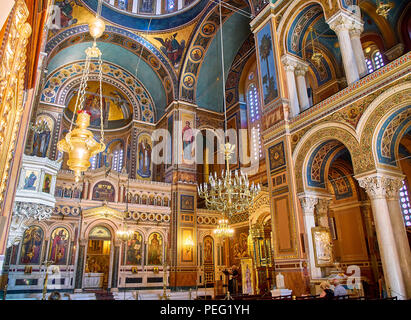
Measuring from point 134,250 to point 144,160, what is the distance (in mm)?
5568

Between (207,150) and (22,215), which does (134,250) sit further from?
(207,150)

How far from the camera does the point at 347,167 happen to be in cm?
1144

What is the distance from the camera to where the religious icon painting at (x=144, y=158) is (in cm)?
1800

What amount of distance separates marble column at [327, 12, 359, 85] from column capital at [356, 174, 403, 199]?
2.87m

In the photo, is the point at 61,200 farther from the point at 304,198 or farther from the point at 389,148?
the point at 389,148

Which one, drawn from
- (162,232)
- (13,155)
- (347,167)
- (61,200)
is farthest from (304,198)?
(61,200)

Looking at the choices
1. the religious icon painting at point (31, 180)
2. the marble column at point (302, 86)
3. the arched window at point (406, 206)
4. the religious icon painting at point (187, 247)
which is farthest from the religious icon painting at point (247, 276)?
the religious icon painting at point (31, 180)

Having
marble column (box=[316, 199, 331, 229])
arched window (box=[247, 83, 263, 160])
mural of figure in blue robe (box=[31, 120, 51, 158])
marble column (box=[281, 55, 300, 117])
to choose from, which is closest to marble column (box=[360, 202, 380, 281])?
marble column (box=[316, 199, 331, 229])

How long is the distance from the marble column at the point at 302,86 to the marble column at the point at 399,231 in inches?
157

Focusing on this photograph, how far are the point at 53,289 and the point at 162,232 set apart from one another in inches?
206

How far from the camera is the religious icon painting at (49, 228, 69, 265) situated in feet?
42.1

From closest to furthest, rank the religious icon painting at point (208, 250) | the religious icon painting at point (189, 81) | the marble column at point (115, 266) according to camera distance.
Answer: the marble column at point (115, 266) → the religious icon painting at point (208, 250) → the religious icon painting at point (189, 81)

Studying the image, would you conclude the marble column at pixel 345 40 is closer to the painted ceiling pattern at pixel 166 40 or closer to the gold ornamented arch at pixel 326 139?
the gold ornamented arch at pixel 326 139

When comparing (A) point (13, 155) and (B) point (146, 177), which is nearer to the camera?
(A) point (13, 155)
